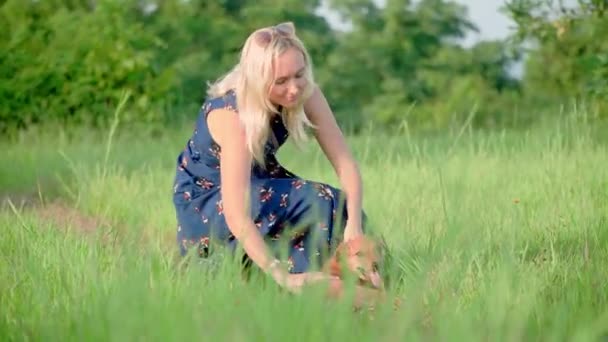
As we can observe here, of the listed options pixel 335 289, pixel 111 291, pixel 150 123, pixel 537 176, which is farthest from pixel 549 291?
pixel 150 123

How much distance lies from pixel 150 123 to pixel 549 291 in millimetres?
9990

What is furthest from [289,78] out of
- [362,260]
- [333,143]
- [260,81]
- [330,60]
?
[330,60]

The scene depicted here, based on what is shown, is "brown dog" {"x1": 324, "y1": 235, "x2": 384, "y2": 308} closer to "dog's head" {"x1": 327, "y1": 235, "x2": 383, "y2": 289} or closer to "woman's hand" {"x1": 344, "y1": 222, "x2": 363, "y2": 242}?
"dog's head" {"x1": 327, "y1": 235, "x2": 383, "y2": 289}

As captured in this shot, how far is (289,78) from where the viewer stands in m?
3.98

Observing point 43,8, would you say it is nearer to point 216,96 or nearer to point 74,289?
point 216,96

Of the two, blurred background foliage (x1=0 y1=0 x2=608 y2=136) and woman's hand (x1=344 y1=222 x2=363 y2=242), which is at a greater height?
woman's hand (x1=344 y1=222 x2=363 y2=242)

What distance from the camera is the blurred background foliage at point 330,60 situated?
13.1 metres

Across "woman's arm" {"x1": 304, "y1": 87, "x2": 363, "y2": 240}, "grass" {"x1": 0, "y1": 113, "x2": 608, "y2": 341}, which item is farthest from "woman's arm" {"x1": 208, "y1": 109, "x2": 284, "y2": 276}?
"woman's arm" {"x1": 304, "y1": 87, "x2": 363, "y2": 240}

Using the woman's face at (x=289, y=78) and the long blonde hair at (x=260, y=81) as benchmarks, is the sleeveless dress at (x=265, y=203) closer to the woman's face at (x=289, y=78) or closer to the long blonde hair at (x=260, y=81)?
the long blonde hair at (x=260, y=81)

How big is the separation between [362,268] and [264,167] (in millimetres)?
1137

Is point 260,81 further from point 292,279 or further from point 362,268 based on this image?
point 292,279

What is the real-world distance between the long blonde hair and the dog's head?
469mm

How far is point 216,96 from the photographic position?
4258 mm

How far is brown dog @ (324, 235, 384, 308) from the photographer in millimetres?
3307
